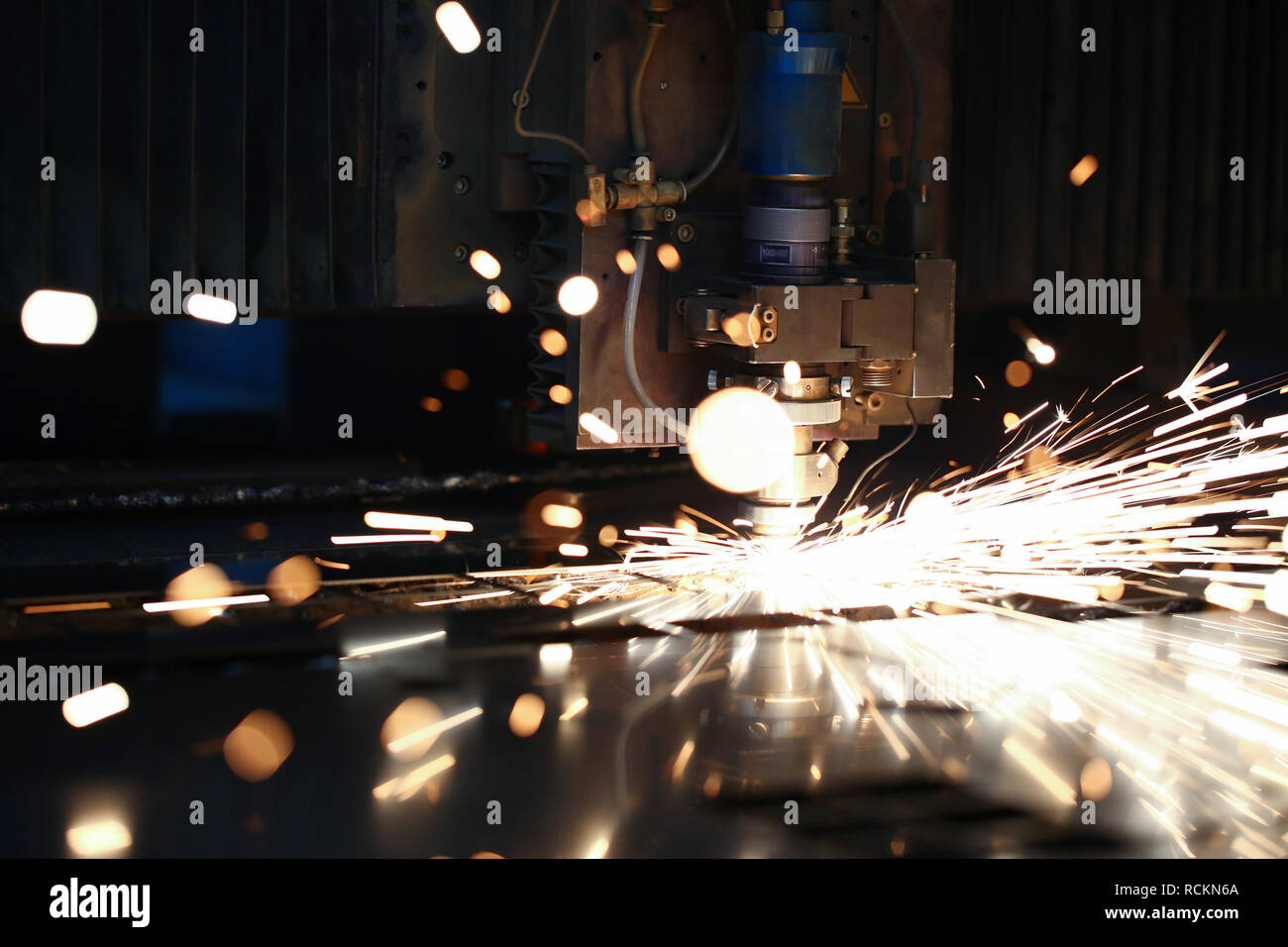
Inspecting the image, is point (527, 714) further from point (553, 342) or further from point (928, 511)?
point (928, 511)

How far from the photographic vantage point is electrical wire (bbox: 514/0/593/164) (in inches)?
90.7

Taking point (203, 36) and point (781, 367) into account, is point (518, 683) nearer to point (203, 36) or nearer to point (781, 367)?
point (781, 367)

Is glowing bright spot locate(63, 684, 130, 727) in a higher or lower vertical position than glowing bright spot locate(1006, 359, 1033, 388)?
lower

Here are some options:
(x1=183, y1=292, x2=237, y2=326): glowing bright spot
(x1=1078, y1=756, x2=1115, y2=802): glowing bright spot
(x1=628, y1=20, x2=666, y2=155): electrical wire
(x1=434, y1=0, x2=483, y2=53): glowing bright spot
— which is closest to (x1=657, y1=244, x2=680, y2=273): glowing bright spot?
(x1=628, y1=20, x2=666, y2=155): electrical wire

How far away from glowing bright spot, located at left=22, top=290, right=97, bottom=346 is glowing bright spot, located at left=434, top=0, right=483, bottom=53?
1.84 ft

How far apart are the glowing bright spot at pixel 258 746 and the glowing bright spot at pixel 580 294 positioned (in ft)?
2.39

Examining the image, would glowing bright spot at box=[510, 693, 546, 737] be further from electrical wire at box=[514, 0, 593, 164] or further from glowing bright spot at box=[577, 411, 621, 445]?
electrical wire at box=[514, 0, 593, 164]

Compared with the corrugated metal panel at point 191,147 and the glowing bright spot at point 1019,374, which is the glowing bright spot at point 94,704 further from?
the glowing bright spot at point 1019,374

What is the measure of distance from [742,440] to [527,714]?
1.71 ft

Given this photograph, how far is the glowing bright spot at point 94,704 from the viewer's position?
2.06 m

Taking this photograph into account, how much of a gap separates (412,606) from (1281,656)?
1.34m

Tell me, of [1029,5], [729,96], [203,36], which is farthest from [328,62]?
[1029,5]

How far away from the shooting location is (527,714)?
209 centimetres

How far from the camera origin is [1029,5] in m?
3.00
